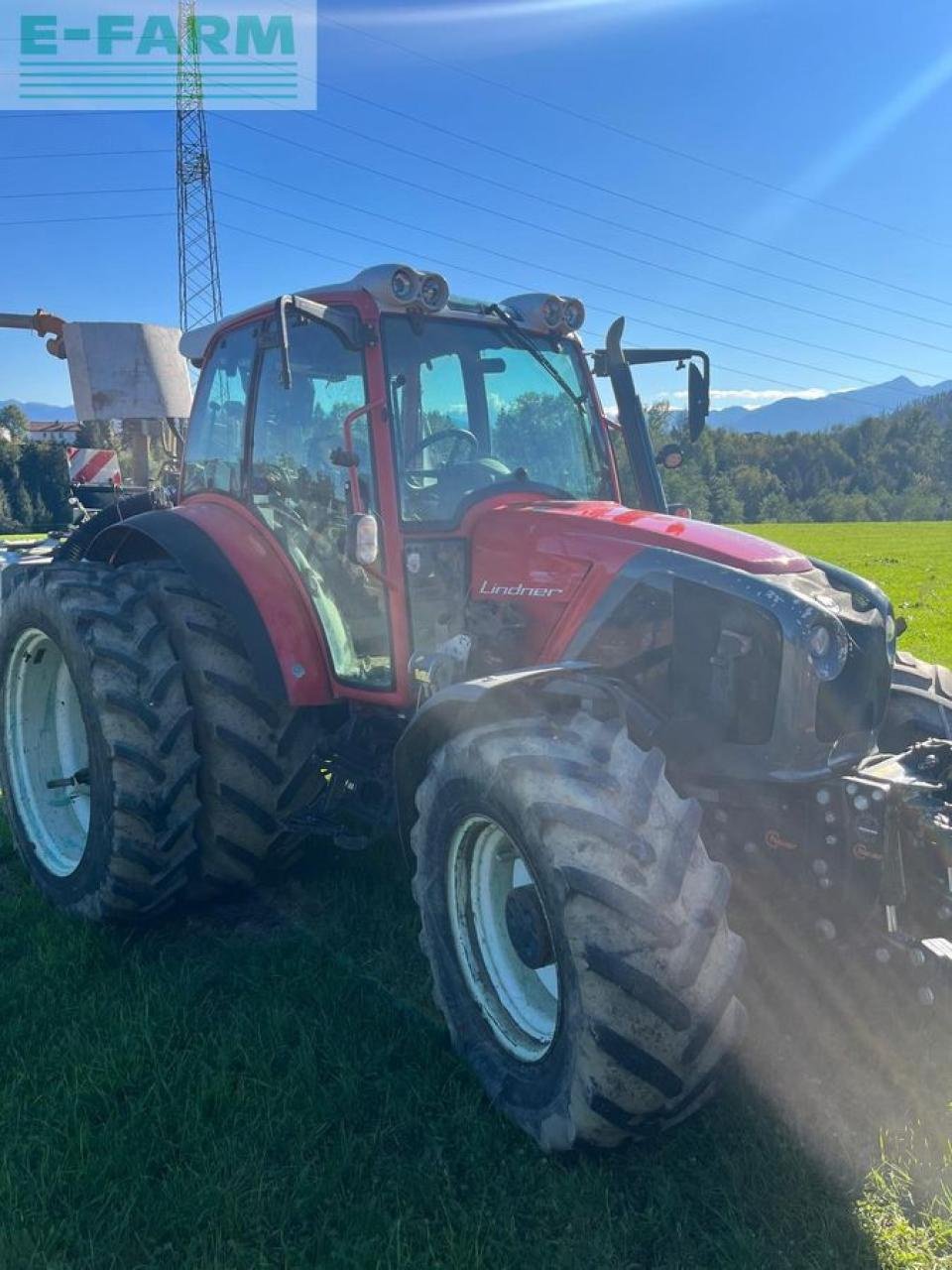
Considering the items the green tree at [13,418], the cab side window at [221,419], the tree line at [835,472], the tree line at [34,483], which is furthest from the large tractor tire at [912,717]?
the green tree at [13,418]

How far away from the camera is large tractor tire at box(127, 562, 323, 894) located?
379 cm

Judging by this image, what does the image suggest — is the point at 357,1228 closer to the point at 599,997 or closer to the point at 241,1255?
the point at 241,1255

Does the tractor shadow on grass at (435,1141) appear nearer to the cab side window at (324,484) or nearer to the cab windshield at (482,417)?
the cab side window at (324,484)

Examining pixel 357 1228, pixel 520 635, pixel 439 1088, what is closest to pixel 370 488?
pixel 520 635

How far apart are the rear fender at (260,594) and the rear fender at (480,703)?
884 mm

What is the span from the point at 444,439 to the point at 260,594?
0.96 metres

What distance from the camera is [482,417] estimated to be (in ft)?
13.7

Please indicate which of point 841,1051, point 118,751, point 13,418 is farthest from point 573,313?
point 13,418

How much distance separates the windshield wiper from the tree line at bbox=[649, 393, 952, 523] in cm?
4663

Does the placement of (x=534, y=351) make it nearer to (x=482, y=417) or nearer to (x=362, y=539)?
(x=482, y=417)

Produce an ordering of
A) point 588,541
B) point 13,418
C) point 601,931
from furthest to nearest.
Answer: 1. point 13,418
2. point 588,541
3. point 601,931

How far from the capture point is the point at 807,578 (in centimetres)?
307

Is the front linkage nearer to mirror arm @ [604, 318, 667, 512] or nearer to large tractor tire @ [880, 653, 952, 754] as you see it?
large tractor tire @ [880, 653, 952, 754]

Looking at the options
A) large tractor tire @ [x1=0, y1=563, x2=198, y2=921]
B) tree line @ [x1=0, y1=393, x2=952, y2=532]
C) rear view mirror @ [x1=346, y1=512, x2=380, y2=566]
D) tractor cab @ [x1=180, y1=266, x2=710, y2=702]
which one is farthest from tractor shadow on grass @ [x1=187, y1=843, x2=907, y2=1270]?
tree line @ [x1=0, y1=393, x2=952, y2=532]
